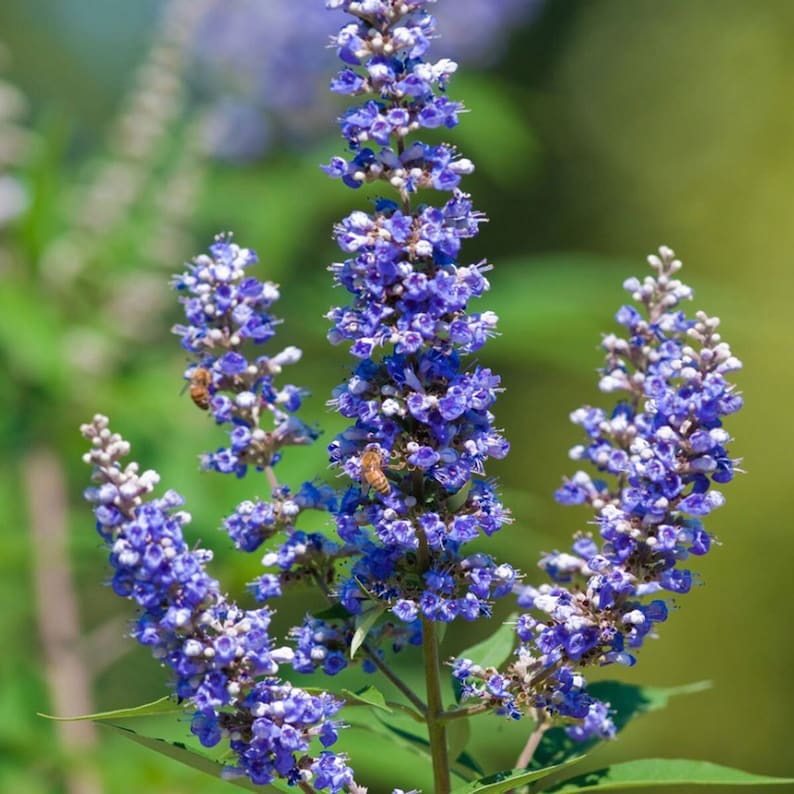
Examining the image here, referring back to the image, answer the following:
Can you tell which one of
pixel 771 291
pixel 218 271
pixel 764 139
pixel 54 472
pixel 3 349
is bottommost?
pixel 218 271

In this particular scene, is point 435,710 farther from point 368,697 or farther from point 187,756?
point 187,756

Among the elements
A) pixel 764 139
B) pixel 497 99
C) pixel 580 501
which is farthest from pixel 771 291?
pixel 580 501

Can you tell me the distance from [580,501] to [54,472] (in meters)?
3.23

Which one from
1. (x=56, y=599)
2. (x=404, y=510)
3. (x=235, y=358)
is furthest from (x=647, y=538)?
(x=56, y=599)

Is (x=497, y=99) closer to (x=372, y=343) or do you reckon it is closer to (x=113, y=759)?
(x=113, y=759)

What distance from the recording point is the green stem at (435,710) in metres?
1.97

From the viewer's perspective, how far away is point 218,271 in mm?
2133

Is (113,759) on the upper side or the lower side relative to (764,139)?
lower

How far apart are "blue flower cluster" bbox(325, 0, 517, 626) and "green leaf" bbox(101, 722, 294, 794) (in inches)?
12.2

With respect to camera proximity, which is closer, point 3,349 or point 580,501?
point 580,501

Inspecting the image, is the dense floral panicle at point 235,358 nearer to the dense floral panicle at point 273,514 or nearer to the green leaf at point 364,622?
the dense floral panicle at point 273,514

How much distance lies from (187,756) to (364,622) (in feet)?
1.10

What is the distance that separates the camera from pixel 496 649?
2312mm

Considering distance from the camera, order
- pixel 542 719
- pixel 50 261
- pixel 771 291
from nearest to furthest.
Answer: pixel 542 719 → pixel 50 261 → pixel 771 291
